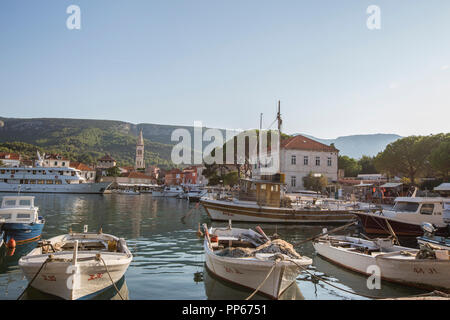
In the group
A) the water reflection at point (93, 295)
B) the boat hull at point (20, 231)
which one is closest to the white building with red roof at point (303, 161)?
the boat hull at point (20, 231)

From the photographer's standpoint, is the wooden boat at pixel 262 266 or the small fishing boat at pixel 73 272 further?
the wooden boat at pixel 262 266

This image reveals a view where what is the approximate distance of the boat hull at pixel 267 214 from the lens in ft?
90.3

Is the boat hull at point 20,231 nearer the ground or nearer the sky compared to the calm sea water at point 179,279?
nearer the sky

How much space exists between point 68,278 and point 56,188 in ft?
275

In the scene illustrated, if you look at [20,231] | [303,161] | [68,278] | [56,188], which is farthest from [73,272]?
[56,188]

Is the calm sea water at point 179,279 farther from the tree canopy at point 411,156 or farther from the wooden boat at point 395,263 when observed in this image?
the tree canopy at point 411,156

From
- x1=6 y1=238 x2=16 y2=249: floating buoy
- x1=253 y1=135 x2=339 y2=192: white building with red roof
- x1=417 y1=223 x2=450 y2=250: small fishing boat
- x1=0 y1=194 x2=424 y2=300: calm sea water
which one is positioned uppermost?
x1=253 y1=135 x2=339 y2=192: white building with red roof

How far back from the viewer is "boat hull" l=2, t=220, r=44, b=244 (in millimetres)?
16781

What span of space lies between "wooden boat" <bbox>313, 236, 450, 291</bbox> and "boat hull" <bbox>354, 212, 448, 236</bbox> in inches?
316

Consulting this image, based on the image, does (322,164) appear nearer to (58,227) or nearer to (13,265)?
(58,227)

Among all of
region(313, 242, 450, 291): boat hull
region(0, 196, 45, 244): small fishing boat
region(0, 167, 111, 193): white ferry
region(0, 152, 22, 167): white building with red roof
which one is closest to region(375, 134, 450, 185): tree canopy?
region(313, 242, 450, 291): boat hull

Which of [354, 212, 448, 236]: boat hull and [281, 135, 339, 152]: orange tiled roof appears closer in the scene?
[354, 212, 448, 236]: boat hull

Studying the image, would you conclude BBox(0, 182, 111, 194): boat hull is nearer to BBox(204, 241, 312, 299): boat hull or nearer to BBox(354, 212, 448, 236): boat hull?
BBox(354, 212, 448, 236): boat hull

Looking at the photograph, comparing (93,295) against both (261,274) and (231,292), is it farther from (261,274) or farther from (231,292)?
(261,274)
